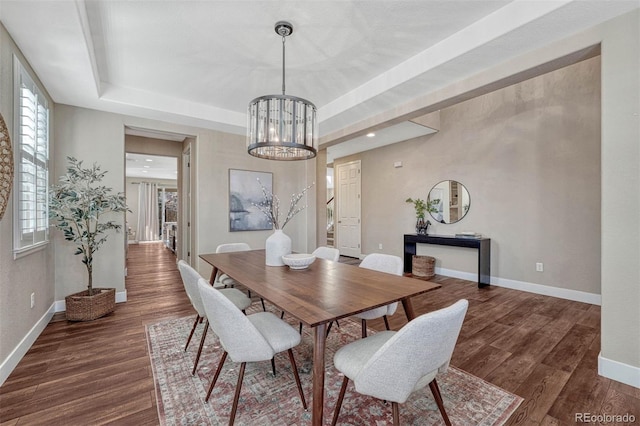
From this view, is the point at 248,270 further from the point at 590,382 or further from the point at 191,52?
the point at 590,382

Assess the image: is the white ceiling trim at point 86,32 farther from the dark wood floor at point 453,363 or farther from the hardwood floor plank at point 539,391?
the hardwood floor plank at point 539,391

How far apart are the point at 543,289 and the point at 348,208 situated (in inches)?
164

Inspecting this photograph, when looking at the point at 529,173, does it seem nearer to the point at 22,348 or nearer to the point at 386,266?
the point at 386,266

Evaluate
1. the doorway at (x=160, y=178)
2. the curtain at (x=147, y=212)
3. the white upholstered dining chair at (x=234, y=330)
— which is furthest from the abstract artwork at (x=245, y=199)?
the curtain at (x=147, y=212)

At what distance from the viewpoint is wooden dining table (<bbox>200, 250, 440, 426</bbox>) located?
4.15 feet

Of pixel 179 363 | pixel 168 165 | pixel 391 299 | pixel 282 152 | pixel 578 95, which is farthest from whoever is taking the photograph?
pixel 168 165

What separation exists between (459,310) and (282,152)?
184 cm

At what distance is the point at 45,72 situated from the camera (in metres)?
2.57

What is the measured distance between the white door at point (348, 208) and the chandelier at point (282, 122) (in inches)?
182

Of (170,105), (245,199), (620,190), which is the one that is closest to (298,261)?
(620,190)

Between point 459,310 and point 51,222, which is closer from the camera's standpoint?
point 459,310

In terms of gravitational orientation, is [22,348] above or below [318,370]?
below

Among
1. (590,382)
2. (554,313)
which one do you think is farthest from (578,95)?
(590,382)

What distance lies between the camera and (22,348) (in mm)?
2240
